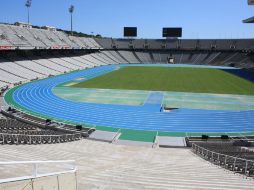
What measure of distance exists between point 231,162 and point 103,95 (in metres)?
28.5

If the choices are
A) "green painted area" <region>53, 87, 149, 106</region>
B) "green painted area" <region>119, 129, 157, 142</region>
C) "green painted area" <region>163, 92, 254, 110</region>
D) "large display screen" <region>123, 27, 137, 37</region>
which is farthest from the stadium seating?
"large display screen" <region>123, 27, 137, 37</region>

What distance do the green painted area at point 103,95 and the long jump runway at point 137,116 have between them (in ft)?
5.91

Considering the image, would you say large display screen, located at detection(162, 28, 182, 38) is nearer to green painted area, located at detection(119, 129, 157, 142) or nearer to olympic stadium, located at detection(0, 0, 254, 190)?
olympic stadium, located at detection(0, 0, 254, 190)

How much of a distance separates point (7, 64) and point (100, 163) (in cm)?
4831

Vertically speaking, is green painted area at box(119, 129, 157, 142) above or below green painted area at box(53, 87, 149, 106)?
below

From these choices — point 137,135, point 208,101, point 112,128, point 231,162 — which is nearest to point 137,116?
point 112,128

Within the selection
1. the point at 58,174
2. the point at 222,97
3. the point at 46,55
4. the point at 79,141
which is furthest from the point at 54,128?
the point at 46,55

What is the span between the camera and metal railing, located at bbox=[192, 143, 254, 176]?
40.8ft

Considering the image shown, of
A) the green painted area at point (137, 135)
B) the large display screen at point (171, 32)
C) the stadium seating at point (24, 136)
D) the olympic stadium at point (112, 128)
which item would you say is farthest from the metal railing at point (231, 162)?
the large display screen at point (171, 32)

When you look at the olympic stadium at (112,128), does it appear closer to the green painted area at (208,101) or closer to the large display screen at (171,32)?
the green painted area at (208,101)

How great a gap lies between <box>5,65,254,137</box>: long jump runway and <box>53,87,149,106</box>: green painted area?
1802mm

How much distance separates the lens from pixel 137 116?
30.6m

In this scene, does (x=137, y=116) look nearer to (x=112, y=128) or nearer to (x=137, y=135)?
(x=112, y=128)

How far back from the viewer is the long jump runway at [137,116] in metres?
27.3
